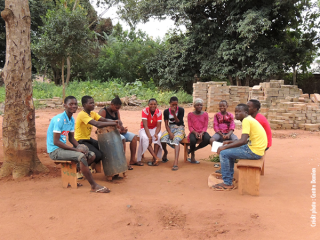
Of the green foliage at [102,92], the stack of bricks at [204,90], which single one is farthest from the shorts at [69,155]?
the green foliage at [102,92]

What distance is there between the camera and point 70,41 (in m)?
15.2

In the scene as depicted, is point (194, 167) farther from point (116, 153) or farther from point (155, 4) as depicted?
point (155, 4)

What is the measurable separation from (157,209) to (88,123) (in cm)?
178

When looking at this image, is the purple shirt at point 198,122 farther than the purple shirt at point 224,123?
Yes

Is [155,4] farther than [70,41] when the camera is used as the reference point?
Yes

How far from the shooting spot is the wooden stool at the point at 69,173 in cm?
411

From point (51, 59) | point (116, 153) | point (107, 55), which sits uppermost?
point (107, 55)

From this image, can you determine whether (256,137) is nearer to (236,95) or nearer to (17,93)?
(17,93)

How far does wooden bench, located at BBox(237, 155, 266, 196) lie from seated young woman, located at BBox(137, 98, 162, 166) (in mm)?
1964

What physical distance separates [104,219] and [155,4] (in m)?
18.4

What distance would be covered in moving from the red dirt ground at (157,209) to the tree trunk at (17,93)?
36 centimetres

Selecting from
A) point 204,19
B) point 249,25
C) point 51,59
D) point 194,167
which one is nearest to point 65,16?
point 51,59

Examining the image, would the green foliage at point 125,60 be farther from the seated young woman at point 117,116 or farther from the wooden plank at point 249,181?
the wooden plank at point 249,181

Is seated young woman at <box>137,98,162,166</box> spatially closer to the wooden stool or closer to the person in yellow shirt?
the person in yellow shirt
